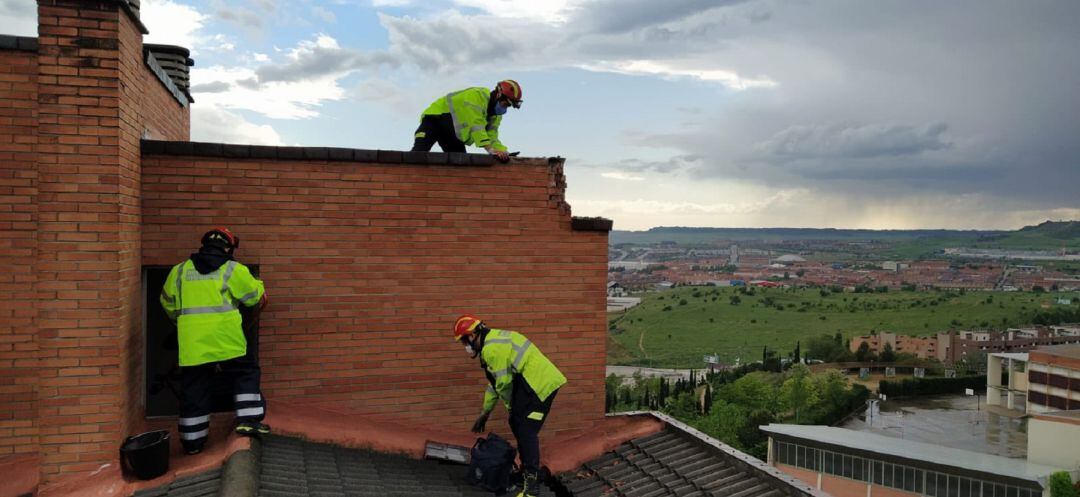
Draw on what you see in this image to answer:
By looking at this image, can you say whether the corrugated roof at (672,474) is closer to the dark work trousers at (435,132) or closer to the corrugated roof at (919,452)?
the dark work trousers at (435,132)

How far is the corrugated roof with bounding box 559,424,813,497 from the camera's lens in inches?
246

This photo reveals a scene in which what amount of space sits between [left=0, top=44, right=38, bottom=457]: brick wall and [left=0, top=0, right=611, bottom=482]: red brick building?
0.04 ft

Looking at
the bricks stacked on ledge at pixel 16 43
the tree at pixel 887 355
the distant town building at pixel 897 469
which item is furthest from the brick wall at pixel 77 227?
the tree at pixel 887 355

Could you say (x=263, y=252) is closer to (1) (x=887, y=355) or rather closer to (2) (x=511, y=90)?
(2) (x=511, y=90)

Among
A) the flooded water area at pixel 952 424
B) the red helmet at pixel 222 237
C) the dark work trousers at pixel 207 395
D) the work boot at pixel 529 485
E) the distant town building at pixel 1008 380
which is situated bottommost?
the flooded water area at pixel 952 424

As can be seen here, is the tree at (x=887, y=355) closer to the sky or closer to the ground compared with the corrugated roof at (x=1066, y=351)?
closer to the ground

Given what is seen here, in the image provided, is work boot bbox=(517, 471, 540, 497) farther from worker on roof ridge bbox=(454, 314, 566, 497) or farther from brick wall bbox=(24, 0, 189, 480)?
brick wall bbox=(24, 0, 189, 480)

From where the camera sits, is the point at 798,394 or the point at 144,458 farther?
the point at 798,394

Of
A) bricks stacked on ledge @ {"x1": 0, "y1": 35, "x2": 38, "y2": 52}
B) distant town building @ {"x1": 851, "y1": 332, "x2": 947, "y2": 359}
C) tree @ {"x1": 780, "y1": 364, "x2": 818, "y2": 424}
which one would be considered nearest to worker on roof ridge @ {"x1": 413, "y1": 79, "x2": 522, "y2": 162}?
bricks stacked on ledge @ {"x1": 0, "y1": 35, "x2": 38, "y2": 52}

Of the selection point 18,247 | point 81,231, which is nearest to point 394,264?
point 81,231

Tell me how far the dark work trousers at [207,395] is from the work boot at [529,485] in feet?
7.61

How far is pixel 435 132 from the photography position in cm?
761

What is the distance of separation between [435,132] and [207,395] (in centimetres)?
373

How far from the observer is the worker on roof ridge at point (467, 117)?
7.26 m
